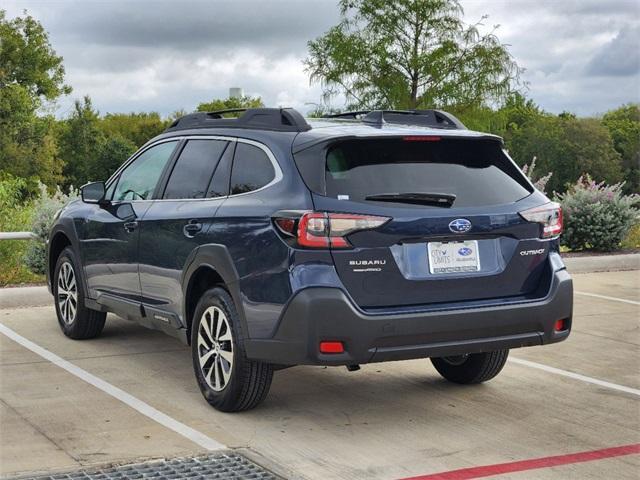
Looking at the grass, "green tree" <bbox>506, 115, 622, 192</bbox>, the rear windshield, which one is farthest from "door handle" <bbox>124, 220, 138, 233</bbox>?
"green tree" <bbox>506, 115, 622, 192</bbox>

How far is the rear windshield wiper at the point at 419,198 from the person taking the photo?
5.82 metres

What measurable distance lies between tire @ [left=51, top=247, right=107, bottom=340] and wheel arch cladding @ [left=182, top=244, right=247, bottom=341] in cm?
212

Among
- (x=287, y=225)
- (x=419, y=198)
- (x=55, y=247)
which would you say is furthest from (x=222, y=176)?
(x=55, y=247)

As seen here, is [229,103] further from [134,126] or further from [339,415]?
[339,415]

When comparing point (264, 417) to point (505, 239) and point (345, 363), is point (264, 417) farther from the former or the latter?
point (505, 239)

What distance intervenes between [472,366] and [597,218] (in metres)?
9.22

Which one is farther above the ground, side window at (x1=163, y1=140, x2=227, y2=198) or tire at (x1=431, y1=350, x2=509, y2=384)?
side window at (x1=163, y1=140, x2=227, y2=198)

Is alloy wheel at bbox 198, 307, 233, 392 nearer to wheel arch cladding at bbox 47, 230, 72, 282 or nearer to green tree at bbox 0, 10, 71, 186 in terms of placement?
wheel arch cladding at bbox 47, 230, 72, 282

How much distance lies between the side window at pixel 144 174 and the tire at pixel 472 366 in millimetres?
2509

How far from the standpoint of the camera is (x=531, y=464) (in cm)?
547

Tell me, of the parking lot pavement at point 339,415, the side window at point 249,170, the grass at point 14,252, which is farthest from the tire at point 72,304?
the grass at point 14,252

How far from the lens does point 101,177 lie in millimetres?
101812

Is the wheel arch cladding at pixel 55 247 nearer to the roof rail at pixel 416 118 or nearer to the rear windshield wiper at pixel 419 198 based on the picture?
the roof rail at pixel 416 118

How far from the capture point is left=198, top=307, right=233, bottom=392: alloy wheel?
629 centimetres
